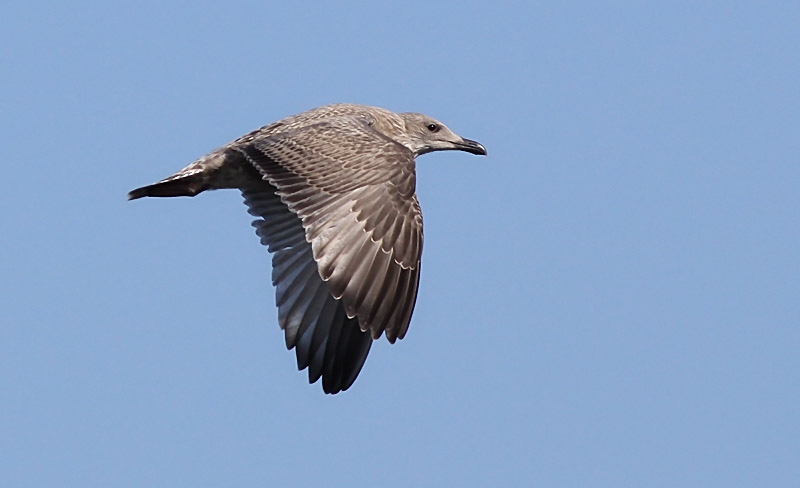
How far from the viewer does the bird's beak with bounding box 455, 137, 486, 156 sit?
13.9m

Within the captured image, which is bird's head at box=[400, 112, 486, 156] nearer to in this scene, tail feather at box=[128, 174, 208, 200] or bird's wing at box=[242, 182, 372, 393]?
bird's wing at box=[242, 182, 372, 393]

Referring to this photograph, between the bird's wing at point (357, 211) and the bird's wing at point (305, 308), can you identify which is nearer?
the bird's wing at point (357, 211)

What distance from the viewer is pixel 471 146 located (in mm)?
13883

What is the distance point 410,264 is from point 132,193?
2978mm

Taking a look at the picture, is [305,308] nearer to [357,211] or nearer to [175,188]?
[175,188]

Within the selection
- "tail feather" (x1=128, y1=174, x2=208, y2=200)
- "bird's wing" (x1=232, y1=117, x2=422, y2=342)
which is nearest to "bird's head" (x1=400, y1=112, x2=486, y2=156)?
"bird's wing" (x1=232, y1=117, x2=422, y2=342)

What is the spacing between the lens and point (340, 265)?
32.5 feet

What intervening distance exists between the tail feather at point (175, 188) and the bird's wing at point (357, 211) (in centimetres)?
71

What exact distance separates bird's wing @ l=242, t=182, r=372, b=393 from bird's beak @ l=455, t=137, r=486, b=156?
7.74 feet

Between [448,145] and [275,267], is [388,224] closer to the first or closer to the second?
[275,267]

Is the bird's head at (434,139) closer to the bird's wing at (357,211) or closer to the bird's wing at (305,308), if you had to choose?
the bird's wing at (305,308)

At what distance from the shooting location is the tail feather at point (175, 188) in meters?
11.8

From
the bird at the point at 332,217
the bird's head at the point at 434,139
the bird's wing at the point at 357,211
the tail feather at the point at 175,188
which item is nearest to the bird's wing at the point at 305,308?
the bird at the point at 332,217

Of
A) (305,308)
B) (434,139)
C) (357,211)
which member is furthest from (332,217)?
(434,139)
